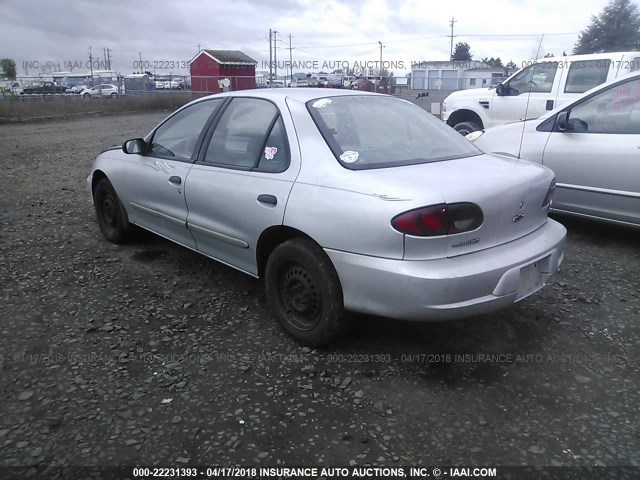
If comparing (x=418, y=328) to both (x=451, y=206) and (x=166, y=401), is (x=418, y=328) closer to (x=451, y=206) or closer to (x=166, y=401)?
(x=451, y=206)

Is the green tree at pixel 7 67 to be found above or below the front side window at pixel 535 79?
above

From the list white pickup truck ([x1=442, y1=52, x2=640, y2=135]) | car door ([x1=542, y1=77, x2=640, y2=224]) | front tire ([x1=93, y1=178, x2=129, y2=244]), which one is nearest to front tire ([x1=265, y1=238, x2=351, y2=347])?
front tire ([x1=93, y1=178, x2=129, y2=244])

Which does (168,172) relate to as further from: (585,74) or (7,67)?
(7,67)

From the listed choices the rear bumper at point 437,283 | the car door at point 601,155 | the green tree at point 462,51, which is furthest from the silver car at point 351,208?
the green tree at point 462,51

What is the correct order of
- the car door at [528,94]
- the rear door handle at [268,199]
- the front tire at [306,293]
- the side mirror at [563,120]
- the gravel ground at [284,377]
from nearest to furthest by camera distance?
the gravel ground at [284,377]
the front tire at [306,293]
the rear door handle at [268,199]
the side mirror at [563,120]
the car door at [528,94]

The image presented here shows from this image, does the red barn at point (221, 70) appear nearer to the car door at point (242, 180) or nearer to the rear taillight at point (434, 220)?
the car door at point (242, 180)

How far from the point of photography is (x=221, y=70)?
33.0 metres

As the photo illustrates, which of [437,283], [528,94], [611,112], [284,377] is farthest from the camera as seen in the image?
[528,94]

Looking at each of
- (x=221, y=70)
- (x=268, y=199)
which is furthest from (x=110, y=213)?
(x=221, y=70)

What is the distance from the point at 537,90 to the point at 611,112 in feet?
13.3

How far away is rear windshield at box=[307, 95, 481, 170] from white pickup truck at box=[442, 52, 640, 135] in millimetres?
4980

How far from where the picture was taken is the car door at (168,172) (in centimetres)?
407

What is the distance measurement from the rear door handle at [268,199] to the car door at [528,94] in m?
6.42

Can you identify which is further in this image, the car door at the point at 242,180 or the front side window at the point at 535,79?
the front side window at the point at 535,79
